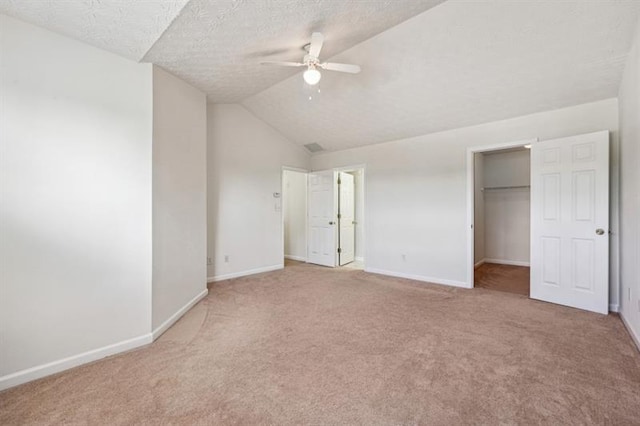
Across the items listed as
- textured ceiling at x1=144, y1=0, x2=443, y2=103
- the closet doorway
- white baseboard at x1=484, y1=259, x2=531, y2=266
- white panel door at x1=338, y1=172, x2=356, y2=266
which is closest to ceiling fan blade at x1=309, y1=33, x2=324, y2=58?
textured ceiling at x1=144, y1=0, x2=443, y2=103

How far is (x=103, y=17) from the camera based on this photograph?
1.94 metres

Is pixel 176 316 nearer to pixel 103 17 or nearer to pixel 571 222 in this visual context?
pixel 103 17

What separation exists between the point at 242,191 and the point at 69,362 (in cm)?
328

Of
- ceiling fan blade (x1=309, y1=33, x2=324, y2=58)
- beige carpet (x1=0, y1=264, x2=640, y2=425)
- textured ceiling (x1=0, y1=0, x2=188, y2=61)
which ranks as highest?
ceiling fan blade (x1=309, y1=33, x2=324, y2=58)

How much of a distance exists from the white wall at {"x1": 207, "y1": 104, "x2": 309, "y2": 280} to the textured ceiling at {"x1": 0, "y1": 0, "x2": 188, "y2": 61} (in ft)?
7.75

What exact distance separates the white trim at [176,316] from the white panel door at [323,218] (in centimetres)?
269

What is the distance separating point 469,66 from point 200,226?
377 centimetres

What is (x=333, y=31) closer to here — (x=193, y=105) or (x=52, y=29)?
(x=193, y=105)

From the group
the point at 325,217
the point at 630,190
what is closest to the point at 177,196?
the point at 325,217

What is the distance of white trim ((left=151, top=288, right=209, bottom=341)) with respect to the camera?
2.60 metres

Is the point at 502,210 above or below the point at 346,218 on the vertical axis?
above

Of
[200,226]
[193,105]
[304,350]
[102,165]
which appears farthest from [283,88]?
[304,350]

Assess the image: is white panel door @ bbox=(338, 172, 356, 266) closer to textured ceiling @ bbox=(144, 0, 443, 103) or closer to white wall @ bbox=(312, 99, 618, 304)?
white wall @ bbox=(312, 99, 618, 304)

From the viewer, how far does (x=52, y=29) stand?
2.04m
